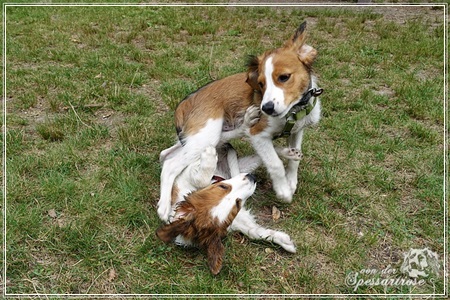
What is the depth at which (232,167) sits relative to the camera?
147 inches

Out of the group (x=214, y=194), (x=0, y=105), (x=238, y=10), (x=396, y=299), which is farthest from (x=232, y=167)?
(x=238, y=10)

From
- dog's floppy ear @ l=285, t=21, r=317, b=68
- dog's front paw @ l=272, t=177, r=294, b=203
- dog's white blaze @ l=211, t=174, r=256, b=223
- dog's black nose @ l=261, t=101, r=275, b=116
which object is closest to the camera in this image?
dog's white blaze @ l=211, t=174, r=256, b=223

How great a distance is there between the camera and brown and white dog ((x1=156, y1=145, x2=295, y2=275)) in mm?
2787

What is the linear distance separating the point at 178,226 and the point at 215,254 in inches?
12.1

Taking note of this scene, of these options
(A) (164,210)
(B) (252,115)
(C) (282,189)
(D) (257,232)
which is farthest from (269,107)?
(A) (164,210)

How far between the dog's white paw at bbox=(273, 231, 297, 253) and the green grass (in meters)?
0.06

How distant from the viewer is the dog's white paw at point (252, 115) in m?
3.45

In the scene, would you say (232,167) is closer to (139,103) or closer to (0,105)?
(139,103)

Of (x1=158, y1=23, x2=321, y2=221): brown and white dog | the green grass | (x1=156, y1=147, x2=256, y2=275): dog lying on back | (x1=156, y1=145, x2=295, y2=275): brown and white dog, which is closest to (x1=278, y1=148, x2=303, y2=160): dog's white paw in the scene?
(x1=158, y1=23, x2=321, y2=221): brown and white dog

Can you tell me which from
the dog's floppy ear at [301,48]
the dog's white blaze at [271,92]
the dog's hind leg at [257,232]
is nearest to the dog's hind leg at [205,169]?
the dog's hind leg at [257,232]

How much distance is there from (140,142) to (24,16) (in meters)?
5.91

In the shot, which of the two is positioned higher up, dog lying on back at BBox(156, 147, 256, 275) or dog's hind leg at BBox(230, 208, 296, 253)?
dog lying on back at BBox(156, 147, 256, 275)

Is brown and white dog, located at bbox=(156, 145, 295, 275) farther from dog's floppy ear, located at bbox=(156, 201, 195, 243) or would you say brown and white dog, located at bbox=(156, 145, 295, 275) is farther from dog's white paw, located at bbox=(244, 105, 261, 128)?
dog's white paw, located at bbox=(244, 105, 261, 128)

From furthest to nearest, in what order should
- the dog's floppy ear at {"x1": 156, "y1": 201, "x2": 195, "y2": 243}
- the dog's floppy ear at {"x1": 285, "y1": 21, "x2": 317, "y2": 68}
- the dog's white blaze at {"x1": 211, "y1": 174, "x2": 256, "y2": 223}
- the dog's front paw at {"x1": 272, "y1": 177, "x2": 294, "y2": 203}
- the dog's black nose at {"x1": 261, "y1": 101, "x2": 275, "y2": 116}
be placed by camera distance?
1. the dog's front paw at {"x1": 272, "y1": 177, "x2": 294, "y2": 203}
2. the dog's floppy ear at {"x1": 285, "y1": 21, "x2": 317, "y2": 68}
3. the dog's black nose at {"x1": 261, "y1": 101, "x2": 275, "y2": 116}
4. the dog's white blaze at {"x1": 211, "y1": 174, "x2": 256, "y2": 223}
5. the dog's floppy ear at {"x1": 156, "y1": 201, "x2": 195, "y2": 243}
